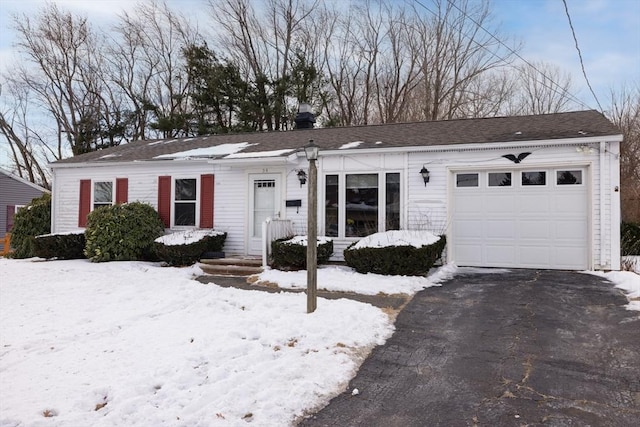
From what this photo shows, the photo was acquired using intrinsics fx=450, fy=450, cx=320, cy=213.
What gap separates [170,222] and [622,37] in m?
12.3

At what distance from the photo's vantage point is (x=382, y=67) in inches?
973

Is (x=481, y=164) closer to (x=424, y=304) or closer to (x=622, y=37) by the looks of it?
(x=424, y=304)

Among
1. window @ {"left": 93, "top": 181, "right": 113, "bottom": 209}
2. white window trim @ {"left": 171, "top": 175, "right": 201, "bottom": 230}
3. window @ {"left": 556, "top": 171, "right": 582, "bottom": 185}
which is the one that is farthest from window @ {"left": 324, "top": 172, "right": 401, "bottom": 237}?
window @ {"left": 93, "top": 181, "right": 113, "bottom": 209}

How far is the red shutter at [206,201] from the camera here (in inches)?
469

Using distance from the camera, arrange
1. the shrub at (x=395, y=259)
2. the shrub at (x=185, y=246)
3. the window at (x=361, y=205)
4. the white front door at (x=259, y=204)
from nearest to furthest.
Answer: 1. the shrub at (x=395, y=259)
2. the window at (x=361, y=205)
3. the shrub at (x=185, y=246)
4. the white front door at (x=259, y=204)

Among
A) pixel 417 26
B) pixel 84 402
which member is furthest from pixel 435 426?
pixel 417 26

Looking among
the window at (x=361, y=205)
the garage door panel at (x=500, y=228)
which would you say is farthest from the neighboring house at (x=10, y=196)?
the garage door panel at (x=500, y=228)

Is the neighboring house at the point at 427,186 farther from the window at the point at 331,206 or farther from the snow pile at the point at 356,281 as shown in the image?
the snow pile at the point at 356,281

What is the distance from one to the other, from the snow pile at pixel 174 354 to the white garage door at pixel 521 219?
180 inches

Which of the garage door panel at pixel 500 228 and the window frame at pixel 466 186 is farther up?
the window frame at pixel 466 186

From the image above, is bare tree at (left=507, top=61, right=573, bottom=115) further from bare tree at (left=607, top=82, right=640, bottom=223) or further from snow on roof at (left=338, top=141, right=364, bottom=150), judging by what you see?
snow on roof at (left=338, top=141, right=364, bottom=150)

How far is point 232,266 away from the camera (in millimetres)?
10297

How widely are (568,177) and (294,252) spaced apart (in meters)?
5.85

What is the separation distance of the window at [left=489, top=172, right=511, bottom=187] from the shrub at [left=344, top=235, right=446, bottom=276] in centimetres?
207
